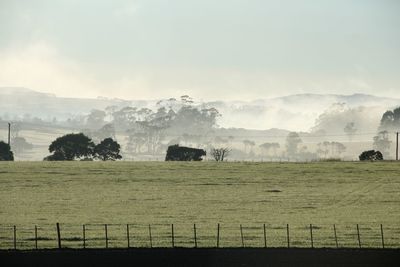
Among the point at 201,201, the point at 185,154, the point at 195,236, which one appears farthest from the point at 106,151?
the point at 195,236

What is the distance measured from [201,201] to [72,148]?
63.4 m

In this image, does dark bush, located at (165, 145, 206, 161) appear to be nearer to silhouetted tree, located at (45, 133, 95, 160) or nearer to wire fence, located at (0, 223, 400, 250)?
silhouetted tree, located at (45, 133, 95, 160)

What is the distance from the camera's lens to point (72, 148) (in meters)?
147

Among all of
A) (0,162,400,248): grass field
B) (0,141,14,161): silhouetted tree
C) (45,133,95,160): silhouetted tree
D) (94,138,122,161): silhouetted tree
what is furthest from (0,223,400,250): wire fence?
(94,138,122,161): silhouetted tree

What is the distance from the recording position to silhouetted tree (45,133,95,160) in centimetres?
14662

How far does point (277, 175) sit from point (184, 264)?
206 feet

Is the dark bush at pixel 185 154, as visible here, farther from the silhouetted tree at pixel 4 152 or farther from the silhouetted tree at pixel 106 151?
the silhouetted tree at pixel 4 152

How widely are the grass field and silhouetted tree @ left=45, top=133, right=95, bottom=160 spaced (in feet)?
71.3

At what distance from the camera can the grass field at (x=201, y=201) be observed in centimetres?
6500

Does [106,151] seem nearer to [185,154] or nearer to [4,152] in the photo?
[185,154]

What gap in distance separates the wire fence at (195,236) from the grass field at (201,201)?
7 centimetres

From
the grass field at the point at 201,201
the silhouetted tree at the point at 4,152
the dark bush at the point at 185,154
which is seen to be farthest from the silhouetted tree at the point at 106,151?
the grass field at the point at 201,201

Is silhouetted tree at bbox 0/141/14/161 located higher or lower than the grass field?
higher

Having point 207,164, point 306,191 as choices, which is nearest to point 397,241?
point 306,191
